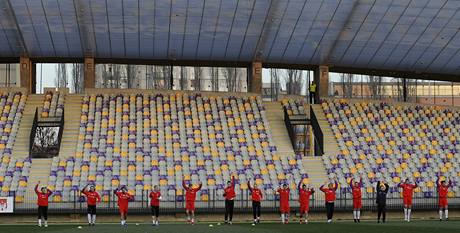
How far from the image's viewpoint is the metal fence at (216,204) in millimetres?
33844

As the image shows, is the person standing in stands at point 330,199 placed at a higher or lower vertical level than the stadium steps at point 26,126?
lower

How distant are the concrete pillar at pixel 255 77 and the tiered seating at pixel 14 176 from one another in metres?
12.9

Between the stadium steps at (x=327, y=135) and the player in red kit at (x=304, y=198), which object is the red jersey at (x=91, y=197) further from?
the stadium steps at (x=327, y=135)

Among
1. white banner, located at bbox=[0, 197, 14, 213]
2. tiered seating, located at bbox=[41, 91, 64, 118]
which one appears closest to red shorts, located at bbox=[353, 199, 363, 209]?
white banner, located at bbox=[0, 197, 14, 213]

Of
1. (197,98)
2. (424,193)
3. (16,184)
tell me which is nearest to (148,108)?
(197,98)

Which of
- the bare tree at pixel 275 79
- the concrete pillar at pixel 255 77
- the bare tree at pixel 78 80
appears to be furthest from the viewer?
the bare tree at pixel 275 79

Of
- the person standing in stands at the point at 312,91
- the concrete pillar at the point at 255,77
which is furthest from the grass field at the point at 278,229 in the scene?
the person standing in stands at the point at 312,91

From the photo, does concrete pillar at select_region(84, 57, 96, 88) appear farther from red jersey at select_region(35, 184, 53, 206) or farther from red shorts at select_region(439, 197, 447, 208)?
red shorts at select_region(439, 197, 447, 208)

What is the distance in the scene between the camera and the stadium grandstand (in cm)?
3638

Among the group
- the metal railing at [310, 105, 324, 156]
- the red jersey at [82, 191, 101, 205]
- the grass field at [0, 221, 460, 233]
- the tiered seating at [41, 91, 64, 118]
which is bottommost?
the grass field at [0, 221, 460, 233]

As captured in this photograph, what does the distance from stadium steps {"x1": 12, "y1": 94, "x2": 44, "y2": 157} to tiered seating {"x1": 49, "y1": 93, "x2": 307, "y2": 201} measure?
2159 mm

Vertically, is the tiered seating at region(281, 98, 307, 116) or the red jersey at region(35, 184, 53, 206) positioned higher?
the tiered seating at region(281, 98, 307, 116)

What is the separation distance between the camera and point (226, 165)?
128 ft

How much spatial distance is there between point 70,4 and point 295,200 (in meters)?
12.8
